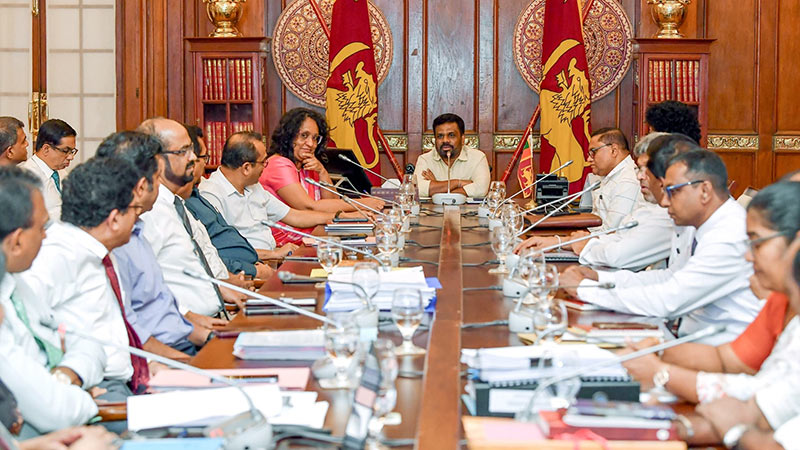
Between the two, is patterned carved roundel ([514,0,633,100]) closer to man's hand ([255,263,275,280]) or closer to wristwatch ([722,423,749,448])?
A: man's hand ([255,263,275,280])

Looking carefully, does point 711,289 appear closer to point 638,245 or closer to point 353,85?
point 638,245

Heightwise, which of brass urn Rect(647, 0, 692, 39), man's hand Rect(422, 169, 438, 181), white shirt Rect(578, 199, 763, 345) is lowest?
white shirt Rect(578, 199, 763, 345)

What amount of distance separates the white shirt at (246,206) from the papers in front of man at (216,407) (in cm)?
280

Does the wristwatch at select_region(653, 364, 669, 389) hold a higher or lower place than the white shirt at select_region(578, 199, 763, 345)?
lower

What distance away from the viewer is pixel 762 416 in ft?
5.38

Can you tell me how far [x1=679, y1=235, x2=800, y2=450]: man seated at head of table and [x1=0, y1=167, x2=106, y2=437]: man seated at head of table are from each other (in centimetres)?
111

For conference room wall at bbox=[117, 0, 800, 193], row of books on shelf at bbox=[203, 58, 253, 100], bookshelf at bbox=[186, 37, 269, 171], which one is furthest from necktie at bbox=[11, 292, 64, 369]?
conference room wall at bbox=[117, 0, 800, 193]

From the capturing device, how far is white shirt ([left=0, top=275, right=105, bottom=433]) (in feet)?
5.63

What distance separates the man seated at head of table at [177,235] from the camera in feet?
10.1

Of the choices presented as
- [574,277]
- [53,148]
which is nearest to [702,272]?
[574,277]

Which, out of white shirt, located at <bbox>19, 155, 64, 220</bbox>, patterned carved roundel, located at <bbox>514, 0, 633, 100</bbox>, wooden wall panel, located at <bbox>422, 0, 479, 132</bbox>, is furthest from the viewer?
wooden wall panel, located at <bbox>422, 0, 479, 132</bbox>

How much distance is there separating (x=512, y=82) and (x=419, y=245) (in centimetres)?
393

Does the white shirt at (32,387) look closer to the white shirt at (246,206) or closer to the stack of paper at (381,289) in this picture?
the stack of paper at (381,289)

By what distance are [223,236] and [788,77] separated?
5.10m
